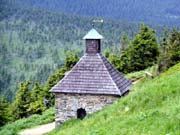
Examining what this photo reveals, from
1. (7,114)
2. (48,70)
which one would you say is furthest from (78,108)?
(48,70)

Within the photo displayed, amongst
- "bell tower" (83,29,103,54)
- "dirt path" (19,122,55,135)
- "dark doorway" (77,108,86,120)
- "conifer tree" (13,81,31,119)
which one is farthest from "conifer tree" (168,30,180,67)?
"conifer tree" (13,81,31,119)

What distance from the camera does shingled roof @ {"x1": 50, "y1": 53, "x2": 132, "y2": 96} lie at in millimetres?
30672

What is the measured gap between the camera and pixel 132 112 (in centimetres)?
2198

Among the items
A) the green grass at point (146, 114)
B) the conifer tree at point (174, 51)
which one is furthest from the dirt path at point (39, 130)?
the conifer tree at point (174, 51)

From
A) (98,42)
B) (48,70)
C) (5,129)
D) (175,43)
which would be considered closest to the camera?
(98,42)

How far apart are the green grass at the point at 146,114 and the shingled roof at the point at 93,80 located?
6248 mm

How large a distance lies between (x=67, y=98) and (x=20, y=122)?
444 inches

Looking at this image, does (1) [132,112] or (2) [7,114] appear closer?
(1) [132,112]

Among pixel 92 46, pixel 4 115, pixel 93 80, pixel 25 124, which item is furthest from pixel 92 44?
pixel 4 115

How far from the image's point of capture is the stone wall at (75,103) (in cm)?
3062

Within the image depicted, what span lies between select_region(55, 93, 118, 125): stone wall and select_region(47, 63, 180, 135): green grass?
6.03 meters

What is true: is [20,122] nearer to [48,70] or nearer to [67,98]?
[67,98]

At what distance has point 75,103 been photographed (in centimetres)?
3111

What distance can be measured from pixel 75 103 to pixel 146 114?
495 inches
